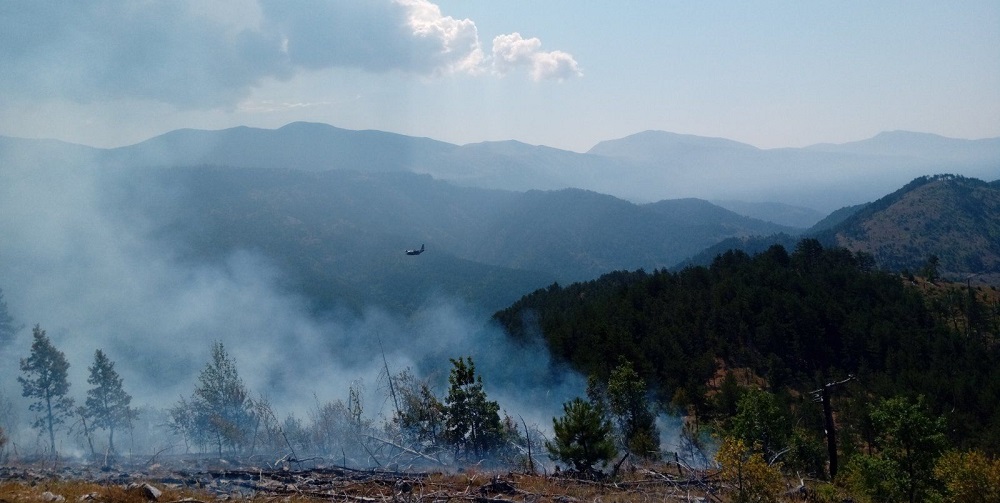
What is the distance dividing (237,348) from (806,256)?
94570 millimetres

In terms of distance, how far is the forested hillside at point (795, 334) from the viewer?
54.3 meters

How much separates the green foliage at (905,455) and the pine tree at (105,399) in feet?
154

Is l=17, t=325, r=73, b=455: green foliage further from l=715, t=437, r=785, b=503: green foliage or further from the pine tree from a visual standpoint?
l=715, t=437, r=785, b=503: green foliage

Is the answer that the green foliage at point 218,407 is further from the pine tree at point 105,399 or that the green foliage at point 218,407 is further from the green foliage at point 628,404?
the green foliage at point 628,404

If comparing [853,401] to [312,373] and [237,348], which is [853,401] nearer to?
[312,373]

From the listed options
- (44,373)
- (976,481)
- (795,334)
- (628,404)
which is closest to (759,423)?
(628,404)

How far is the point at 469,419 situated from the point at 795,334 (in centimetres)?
5600

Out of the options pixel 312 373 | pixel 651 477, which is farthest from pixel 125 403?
pixel 651 477

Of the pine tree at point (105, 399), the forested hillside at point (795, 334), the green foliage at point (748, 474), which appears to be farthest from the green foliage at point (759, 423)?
the pine tree at point (105, 399)

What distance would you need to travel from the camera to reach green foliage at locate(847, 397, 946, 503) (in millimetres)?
22281

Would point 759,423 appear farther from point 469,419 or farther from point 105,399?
point 105,399

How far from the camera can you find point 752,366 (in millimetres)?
65688

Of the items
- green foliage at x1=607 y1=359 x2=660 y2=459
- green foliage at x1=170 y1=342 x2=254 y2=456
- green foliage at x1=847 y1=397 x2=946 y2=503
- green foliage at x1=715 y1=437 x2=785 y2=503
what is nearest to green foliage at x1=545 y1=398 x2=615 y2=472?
green foliage at x1=715 y1=437 x2=785 y2=503

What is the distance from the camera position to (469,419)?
85.3ft
